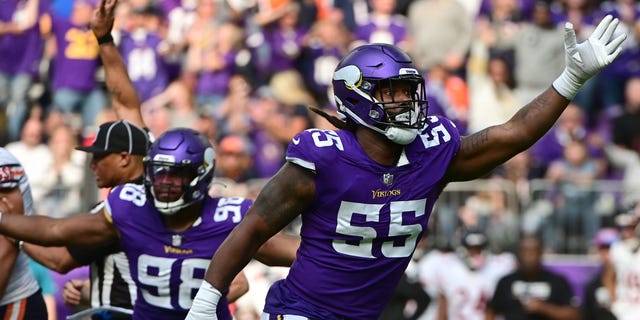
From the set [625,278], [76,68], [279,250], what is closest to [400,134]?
[279,250]

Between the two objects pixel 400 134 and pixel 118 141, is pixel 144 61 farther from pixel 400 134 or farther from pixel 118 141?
pixel 400 134

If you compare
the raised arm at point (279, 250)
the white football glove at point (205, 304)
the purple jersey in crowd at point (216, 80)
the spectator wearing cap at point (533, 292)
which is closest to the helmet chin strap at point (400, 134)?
the white football glove at point (205, 304)

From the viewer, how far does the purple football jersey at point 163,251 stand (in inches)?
276

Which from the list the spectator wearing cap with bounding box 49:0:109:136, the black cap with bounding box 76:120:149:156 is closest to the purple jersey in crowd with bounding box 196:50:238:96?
the spectator wearing cap with bounding box 49:0:109:136

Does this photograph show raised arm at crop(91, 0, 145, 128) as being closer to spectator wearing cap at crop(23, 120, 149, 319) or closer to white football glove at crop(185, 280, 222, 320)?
spectator wearing cap at crop(23, 120, 149, 319)

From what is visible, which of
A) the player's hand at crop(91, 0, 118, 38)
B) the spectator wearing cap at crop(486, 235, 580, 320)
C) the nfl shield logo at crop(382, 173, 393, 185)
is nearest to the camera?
the nfl shield logo at crop(382, 173, 393, 185)

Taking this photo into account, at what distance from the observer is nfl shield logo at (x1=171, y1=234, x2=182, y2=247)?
7.02 metres

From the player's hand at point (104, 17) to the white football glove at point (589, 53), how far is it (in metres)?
3.34

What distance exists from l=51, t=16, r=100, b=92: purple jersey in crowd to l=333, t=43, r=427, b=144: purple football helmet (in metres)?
9.78

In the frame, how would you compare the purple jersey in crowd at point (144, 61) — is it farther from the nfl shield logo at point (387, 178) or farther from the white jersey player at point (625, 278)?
the nfl shield logo at point (387, 178)

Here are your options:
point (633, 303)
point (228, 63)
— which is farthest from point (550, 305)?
point (228, 63)

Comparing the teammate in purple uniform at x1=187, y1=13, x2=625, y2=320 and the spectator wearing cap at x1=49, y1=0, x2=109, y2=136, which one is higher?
the spectator wearing cap at x1=49, y1=0, x2=109, y2=136

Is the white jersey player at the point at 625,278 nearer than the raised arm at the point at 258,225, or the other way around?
the raised arm at the point at 258,225

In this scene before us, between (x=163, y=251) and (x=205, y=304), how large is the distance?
1.11m
